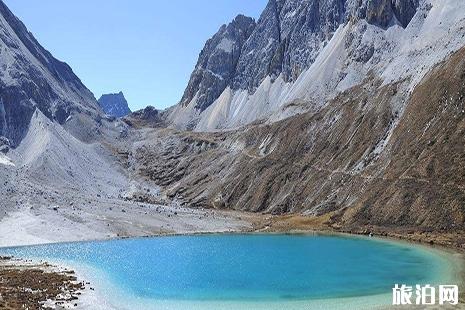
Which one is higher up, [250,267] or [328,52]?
[328,52]

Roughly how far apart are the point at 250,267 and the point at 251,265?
1.23m

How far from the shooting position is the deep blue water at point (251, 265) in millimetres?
42656

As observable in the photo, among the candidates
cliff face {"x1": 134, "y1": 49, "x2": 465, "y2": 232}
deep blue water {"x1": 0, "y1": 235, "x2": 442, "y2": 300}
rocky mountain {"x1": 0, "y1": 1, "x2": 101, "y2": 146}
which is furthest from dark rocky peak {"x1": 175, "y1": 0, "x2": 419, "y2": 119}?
deep blue water {"x1": 0, "y1": 235, "x2": 442, "y2": 300}

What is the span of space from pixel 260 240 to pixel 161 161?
8131 centimetres

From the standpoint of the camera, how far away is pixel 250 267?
2094 inches

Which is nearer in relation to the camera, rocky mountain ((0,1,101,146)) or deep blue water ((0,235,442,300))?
deep blue water ((0,235,442,300))

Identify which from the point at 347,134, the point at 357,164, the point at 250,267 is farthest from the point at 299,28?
the point at 250,267

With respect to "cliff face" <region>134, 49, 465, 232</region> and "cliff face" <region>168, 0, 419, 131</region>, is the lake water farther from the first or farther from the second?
"cliff face" <region>168, 0, 419, 131</region>

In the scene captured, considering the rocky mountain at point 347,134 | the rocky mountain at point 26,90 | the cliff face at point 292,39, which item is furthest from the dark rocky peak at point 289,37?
the rocky mountain at point 26,90

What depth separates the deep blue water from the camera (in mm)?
42656

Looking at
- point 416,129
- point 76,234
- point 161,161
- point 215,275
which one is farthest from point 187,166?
point 215,275

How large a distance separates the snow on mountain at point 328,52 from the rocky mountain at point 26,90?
145 ft

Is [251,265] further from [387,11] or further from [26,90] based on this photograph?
[26,90]

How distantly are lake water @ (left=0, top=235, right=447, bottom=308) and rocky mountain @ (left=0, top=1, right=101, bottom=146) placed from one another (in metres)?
82.4
